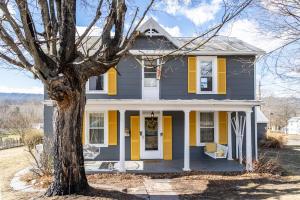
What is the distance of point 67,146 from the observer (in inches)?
352

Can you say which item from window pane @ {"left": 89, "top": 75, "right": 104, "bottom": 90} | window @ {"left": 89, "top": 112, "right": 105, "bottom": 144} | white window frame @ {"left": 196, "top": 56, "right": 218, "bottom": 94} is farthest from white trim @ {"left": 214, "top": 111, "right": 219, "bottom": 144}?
window pane @ {"left": 89, "top": 75, "right": 104, "bottom": 90}

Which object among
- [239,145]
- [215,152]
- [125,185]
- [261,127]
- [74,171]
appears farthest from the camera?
[261,127]

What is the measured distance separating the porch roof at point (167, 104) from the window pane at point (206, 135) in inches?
98.7

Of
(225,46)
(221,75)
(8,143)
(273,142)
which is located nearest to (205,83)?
(221,75)

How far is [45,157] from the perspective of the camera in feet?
42.1

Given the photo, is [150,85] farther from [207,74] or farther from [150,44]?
[207,74]

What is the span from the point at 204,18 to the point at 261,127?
69.6 feet

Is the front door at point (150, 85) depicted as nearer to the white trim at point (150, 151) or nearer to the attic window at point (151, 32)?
the white trim at point (150, 151)

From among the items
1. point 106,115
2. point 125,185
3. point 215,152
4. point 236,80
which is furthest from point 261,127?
point 125,185

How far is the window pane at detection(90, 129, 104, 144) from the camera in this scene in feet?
53.7

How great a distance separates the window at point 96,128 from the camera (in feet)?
53.7

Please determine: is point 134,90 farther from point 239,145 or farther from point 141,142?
point 239,145

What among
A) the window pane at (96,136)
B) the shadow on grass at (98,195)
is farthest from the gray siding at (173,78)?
the shadow on grass at (98,195)

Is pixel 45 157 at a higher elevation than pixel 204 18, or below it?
below
